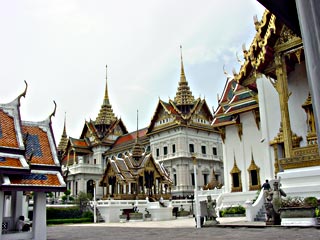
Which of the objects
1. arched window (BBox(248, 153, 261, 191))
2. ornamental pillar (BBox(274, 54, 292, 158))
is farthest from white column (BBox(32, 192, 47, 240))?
arched window (BBox(248, 153, 261, 191))

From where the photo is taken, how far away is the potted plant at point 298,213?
31.4 ft

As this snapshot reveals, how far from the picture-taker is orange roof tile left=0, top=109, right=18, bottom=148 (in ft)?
27.7

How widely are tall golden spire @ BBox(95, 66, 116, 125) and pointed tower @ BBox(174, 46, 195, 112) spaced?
16969 millimetres

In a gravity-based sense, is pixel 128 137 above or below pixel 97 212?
above

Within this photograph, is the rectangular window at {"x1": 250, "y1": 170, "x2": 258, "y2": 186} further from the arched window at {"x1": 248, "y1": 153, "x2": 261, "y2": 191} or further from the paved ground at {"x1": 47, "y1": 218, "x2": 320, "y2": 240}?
the paved ground at {"x1": 47, "y1": 218, "x2": 320, "y2": 240}

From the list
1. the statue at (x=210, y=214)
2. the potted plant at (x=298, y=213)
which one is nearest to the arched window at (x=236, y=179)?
the statue at (x=210, y=214)

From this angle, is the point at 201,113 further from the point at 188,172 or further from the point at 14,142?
the point at 14,142

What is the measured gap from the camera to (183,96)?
156 ft

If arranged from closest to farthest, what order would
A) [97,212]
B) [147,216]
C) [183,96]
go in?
[147,216] → [97,212] → [183,96]

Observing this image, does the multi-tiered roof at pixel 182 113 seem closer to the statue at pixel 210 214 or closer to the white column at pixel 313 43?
the statue at pixel 210 214

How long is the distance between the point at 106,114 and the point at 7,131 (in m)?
52.9

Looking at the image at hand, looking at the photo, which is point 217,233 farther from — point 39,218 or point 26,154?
point 26,154

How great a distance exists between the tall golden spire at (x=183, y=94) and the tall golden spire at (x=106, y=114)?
16936 millimetres

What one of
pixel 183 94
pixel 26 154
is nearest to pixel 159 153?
pixel 183 94
